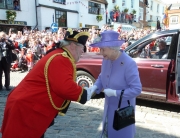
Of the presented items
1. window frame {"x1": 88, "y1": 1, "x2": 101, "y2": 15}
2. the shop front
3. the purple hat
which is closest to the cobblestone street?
the purple hat

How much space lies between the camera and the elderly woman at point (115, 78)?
220 cm

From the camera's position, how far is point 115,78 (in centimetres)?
232

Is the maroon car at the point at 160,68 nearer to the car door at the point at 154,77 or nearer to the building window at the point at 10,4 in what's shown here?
the car door at the point at 154,77

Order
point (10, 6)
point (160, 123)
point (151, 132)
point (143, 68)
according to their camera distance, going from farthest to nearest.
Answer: point (10, 6) < point (143, 68) < point (160, 123) < point (151, 132)

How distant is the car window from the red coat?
3.04m

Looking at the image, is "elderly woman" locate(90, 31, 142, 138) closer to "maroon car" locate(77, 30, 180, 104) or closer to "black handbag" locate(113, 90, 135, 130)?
"black handbag" locate(113, 90, 135, 130)

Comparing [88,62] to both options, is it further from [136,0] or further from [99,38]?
[136,0]

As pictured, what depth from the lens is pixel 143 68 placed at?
451 centimetres

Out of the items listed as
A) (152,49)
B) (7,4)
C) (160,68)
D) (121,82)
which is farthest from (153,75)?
(7,4)

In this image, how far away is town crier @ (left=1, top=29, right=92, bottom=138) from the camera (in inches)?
A: 73.0

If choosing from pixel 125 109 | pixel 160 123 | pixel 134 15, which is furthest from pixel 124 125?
pixel 134 15

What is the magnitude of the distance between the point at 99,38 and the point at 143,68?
2.48 meters

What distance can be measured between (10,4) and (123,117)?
1707cm

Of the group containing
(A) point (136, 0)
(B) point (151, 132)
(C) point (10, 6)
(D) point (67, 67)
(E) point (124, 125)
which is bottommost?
(B) point (151, 132)
